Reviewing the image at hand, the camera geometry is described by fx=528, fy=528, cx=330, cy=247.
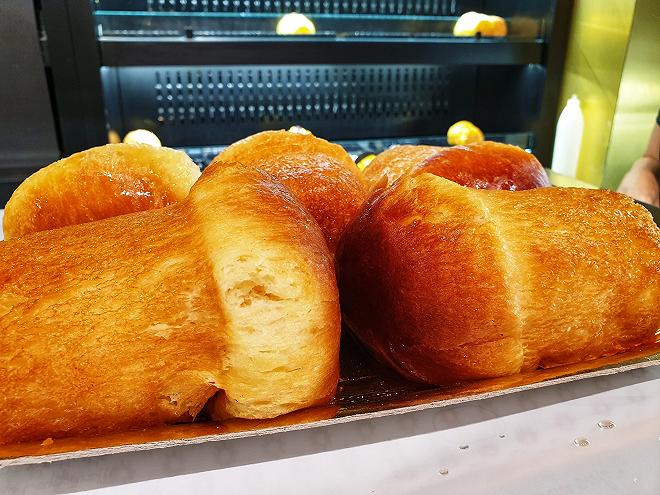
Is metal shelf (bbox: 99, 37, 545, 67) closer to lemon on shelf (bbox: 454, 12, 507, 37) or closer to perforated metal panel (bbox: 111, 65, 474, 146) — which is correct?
lemon on shelf (bbox: 454, 12, 507, 37)

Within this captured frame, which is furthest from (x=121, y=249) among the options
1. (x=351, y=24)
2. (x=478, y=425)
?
(x=351, y=24)

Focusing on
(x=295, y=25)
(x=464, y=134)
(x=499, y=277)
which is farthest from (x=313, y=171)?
(x=464, y=134)

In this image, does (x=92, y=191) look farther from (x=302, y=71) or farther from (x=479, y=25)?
(x=479, y=25)

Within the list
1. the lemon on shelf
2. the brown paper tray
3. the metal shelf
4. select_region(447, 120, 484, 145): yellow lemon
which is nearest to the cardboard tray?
the brown paper tray

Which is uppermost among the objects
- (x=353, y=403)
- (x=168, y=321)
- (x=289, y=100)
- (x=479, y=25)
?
(x=479, y=25)

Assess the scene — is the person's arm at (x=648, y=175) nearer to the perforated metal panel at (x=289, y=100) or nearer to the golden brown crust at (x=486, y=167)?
the perforated metal panel at (x=289, y=100)

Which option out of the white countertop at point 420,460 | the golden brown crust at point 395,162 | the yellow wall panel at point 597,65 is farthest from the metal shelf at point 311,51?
the white countertop at point 420,460
